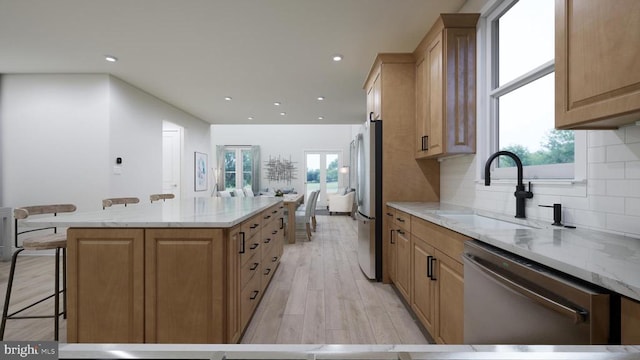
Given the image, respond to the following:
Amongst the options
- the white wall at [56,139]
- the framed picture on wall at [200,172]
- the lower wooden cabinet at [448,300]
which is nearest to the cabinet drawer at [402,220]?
the lower wooden cabinet at [448,300]

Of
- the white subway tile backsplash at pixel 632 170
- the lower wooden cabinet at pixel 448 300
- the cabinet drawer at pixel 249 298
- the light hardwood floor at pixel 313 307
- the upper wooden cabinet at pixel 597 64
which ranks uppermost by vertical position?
the upper wooden cabinet at pixel 597 64

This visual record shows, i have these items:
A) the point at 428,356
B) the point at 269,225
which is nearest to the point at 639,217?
the point at 428,356

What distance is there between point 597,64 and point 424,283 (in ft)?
4.86

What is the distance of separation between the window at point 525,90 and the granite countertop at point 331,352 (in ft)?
5.24

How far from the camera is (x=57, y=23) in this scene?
2.69 metres

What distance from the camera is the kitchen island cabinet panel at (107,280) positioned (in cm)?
158

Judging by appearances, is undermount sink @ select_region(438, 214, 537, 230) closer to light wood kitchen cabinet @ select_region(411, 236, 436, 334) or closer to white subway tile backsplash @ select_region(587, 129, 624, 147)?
light wood kitchen cabinet @ select_region(411, 236, 436, 334)

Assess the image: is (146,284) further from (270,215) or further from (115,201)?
(115,201)

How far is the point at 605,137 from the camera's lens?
1.36 m

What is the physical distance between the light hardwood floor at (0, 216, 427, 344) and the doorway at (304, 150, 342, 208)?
263 inches

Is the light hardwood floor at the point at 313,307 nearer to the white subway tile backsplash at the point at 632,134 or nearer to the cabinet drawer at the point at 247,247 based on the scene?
the cabinet drawer at the point at 247,247

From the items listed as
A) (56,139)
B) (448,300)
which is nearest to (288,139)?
(56,139)

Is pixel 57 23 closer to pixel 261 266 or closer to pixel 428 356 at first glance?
pixel 261 266

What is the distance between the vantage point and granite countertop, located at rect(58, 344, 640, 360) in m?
0.38
